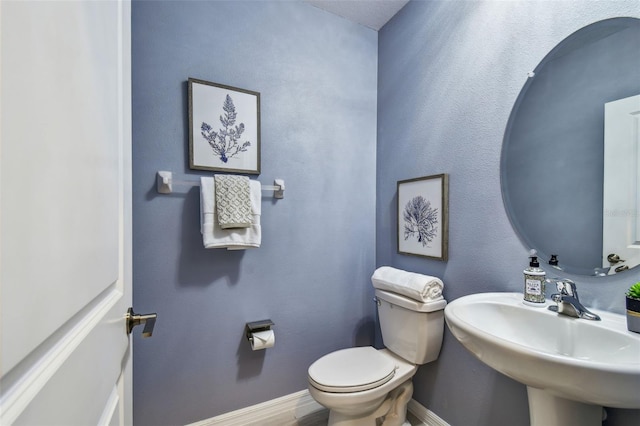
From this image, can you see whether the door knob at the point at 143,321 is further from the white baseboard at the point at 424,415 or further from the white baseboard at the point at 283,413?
the white baseboard at the point at 424,415

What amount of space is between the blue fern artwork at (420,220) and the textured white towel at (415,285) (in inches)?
9.0

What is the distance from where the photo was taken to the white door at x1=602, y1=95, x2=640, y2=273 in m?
0.90

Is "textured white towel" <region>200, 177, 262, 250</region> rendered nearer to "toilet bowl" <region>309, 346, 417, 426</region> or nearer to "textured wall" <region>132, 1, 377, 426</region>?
"textured wall" <region>132, 1, 377, 426</region>

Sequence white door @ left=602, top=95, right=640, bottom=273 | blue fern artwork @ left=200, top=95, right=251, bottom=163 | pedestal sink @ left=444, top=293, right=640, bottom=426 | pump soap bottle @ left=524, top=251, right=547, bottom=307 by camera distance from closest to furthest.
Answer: pedestal sink @ left=444, top=293, right=640, bottom=426, white door @ left=602, top=95, right=640, bottom=273, pump soap bottle @ left=524, top=251, right=547, bottom=307, blue fern artwork @ left=200, top=95, right=251, bottom=163

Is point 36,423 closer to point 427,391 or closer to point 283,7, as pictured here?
point 427,391

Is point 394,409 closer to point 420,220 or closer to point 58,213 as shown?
point 420,220

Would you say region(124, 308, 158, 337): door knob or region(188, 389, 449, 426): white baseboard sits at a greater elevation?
region(124, 308, 158, 337): door knob

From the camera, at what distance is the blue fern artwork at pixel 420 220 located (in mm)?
1551

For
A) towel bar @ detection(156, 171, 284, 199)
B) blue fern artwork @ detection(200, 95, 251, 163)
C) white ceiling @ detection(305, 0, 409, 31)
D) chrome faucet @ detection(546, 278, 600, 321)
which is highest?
white ceiling @ detection(305, 0, 409, 31)

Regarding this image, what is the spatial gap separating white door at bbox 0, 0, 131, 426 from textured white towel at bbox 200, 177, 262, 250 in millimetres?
764

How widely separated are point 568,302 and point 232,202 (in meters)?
1.43

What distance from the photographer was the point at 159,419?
1377mm

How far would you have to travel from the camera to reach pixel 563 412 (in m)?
0.86

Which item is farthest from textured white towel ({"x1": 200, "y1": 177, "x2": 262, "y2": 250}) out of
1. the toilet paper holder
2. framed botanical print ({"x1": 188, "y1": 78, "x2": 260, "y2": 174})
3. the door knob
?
the door knob
